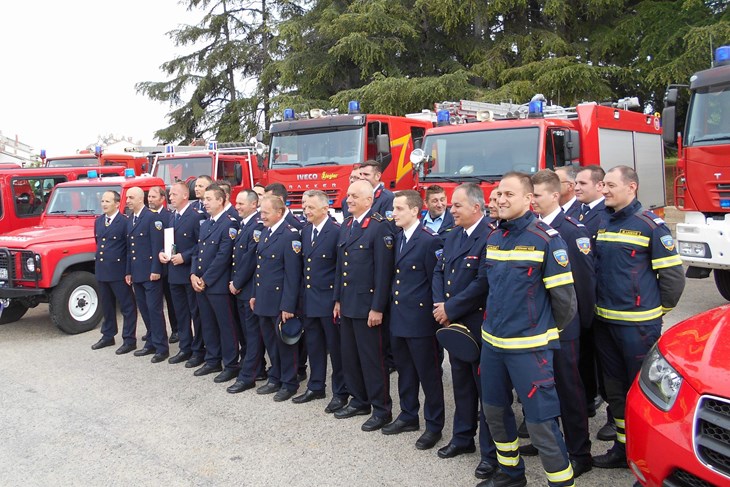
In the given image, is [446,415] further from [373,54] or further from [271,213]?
[373,54]

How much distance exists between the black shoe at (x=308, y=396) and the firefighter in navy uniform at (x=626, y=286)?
2.38 metres

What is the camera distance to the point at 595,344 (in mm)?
3998

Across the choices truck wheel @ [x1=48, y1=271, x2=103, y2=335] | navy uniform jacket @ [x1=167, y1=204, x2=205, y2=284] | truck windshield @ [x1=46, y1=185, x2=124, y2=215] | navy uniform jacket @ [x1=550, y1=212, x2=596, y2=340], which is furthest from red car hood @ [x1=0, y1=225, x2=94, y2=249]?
navy uniform jacket @ [x1=550, y1=212, x2=596, y2=340]

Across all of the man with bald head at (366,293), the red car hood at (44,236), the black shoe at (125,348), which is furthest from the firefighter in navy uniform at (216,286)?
the red car hood at (44,236)

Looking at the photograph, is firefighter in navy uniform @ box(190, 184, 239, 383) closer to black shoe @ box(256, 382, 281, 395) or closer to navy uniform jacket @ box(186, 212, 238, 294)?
navy uniform jacket @ box(186, 212, 238, 294)

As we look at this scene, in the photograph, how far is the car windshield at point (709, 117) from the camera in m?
7.43

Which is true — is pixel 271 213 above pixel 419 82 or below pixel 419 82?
below

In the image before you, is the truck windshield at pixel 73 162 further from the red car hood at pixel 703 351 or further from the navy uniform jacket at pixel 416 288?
the red car hood at pixel 703 351

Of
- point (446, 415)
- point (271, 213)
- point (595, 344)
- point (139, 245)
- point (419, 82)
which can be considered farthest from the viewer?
Answer: point (419, 82)

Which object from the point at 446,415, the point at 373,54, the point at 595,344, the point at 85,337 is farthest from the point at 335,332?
the point at 373,54

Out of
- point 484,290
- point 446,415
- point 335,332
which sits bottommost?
point 446,415

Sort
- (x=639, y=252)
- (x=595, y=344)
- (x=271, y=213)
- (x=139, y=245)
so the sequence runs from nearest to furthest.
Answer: (x=639, y=252)
(x=595, y=344)
(x=271, y=213)
(x=139, y=245)

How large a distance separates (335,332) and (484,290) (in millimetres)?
1807

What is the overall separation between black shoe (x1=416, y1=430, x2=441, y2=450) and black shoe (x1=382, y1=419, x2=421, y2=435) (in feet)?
Result: 0.76
